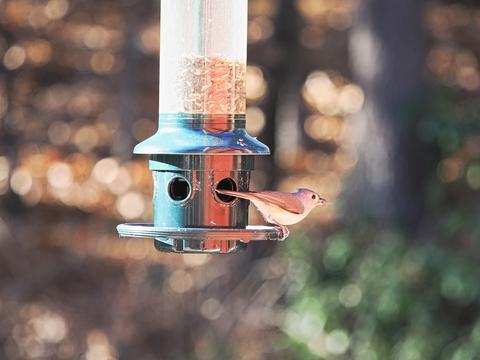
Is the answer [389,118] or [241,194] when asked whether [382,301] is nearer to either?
[389,118]

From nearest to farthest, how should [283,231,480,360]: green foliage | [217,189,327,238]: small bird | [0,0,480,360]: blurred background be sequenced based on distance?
[217,189,327,238]: small bird → [283,231,480,360]: green foliage → [0,0,480,360]: blurred background

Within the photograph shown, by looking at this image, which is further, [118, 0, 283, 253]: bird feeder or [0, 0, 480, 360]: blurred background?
[0, 0, 480, 360]: blurred background

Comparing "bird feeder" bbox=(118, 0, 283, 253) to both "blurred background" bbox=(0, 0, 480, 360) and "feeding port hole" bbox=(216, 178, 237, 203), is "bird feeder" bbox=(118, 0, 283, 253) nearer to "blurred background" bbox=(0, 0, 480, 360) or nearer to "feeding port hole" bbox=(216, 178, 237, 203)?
"feeding port hole" bbox=(216, 178, 237, 203)

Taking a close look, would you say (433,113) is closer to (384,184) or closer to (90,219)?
(384,184)

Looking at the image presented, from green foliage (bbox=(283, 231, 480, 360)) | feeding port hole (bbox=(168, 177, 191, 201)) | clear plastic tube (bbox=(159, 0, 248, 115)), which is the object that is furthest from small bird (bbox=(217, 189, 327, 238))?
green foliage (bbox=(283, 231, 480, 360))

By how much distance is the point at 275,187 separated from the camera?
33.9 feet

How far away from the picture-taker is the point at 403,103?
8109 millimetres

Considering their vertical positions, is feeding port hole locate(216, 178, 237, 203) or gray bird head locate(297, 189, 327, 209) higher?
feeding port hole locate(216, 178, 237, 203)

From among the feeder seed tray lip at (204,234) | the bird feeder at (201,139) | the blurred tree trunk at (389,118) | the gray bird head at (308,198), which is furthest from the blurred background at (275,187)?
the feeder seed tray lip at (204,234)

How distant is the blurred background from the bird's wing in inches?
151

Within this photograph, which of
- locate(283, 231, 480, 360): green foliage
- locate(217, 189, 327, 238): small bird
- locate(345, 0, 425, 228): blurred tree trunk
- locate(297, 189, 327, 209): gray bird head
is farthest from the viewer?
locate(345, 0, 425, 228): blurred tree trunk

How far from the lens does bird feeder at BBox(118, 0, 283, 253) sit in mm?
3613

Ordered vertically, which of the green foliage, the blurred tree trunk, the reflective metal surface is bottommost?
the green foliage

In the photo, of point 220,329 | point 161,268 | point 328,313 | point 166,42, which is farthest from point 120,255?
point 166,42
